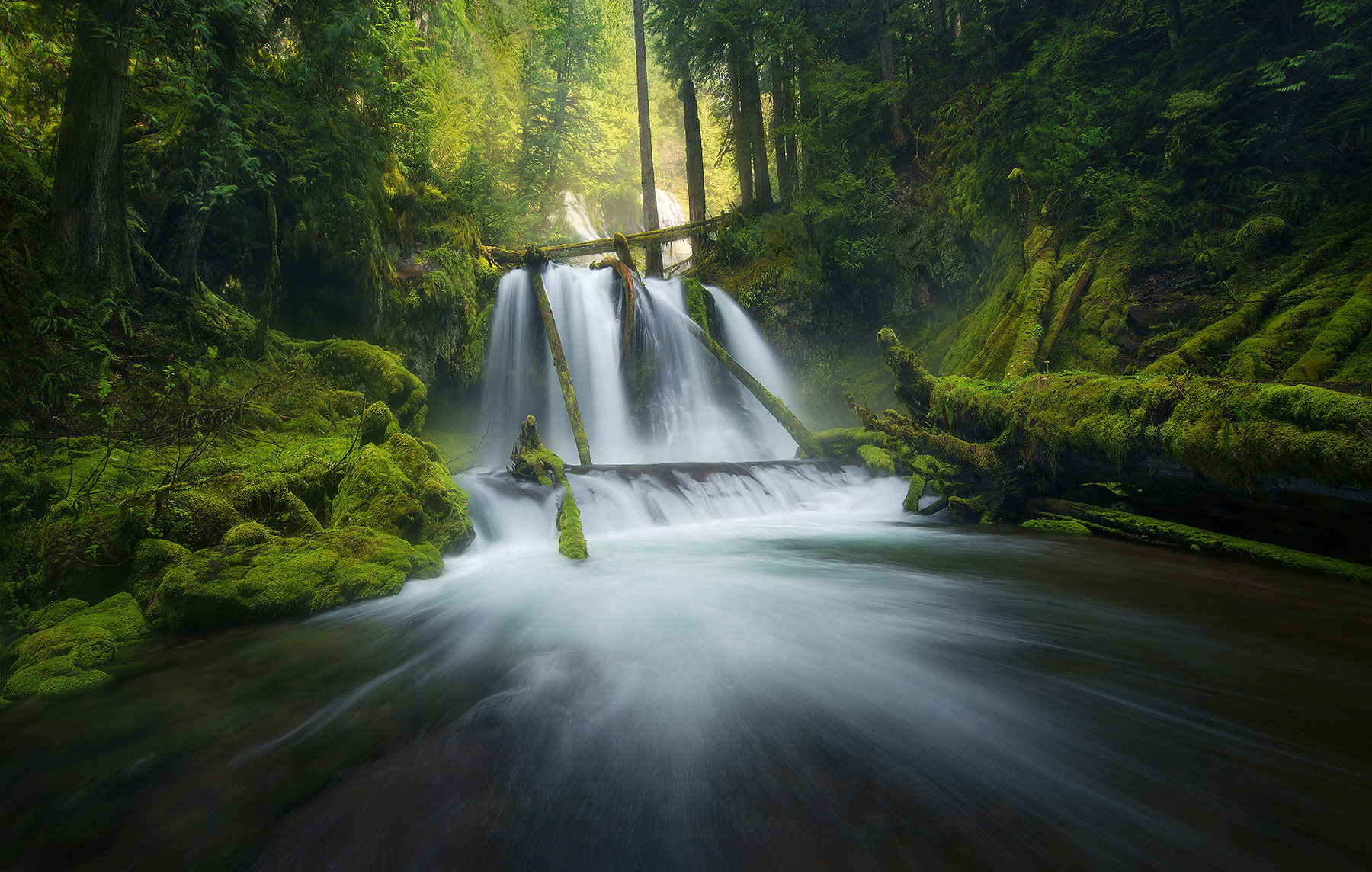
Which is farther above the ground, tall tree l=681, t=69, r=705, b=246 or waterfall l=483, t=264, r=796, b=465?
tall tree l=681, t=69, r=705, b=246

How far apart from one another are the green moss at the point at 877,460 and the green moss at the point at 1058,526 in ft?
9.80

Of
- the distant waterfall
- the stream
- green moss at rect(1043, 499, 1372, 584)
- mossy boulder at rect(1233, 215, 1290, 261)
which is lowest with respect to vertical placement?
the stream

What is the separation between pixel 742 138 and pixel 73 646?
1754 cm

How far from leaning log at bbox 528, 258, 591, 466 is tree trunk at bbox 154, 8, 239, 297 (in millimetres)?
4824

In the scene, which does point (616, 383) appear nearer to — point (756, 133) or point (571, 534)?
point (571, 534)

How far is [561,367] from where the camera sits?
9.84 m

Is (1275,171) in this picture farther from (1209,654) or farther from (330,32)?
(330,32)

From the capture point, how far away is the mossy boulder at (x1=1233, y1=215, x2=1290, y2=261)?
7.07m

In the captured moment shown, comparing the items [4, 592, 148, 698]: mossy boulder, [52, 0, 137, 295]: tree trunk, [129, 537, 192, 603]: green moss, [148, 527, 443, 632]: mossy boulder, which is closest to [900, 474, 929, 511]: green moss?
[148, 527, 443, 632]: mossy boulder

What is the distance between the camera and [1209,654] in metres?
2.74

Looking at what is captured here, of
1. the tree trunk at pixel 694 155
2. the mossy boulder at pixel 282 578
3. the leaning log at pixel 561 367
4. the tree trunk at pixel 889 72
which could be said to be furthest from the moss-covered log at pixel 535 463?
the tree trunk at pixel 889 72

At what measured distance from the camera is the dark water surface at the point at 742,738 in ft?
5.51

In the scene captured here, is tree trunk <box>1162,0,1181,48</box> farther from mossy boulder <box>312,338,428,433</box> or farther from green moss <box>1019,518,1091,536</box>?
mossy boulder <box>312,338,428,433</box>

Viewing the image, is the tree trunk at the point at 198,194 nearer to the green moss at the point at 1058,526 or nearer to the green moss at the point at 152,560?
the green moss at the point at 152,560
